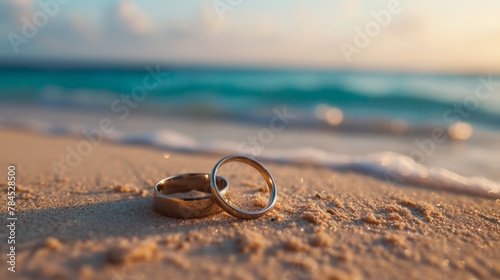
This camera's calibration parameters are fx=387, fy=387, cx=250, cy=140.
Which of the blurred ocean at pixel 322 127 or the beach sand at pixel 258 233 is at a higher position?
the blurred ocean at pixel 322 127

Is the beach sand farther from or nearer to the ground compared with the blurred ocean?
nearer to the ground

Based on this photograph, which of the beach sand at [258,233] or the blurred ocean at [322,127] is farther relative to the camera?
the blurred ocean at [322,127]

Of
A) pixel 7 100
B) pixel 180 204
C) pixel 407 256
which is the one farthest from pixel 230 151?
pixel 7 100

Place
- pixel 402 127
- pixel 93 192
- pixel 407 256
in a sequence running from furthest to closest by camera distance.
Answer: pixel 402 127
pixel 93 192
pixel 407 256

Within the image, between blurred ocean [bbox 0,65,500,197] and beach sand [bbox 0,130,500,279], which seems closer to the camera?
beach sand [bbox 0,130,500,279]

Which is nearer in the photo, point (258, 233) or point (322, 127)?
point (258, 233)

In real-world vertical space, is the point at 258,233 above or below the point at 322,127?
below

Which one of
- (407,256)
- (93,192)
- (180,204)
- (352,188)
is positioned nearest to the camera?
(407,256)

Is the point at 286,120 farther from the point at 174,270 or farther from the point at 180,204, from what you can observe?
the point at 174,270
